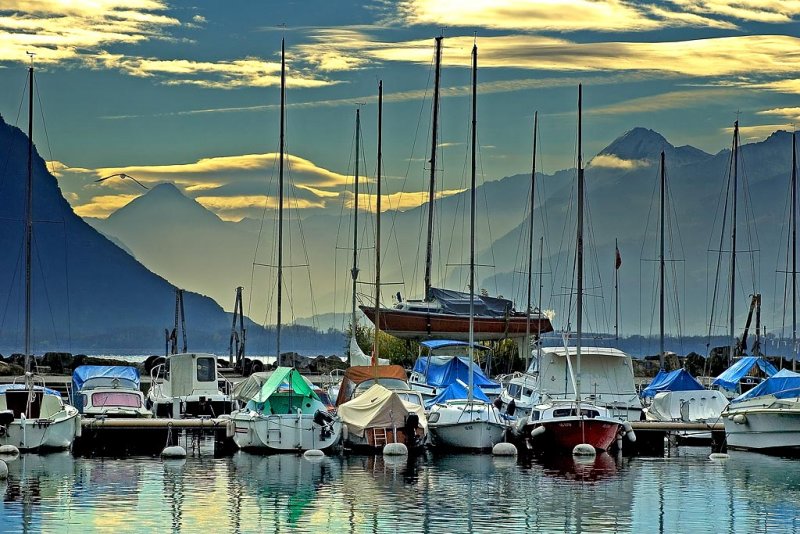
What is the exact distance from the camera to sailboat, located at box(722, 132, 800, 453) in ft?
169

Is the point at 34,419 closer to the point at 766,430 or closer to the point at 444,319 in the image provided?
the point at 766,430

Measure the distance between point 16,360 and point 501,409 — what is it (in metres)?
63.3

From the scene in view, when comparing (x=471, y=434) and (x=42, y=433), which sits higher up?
(x=471, y=434)

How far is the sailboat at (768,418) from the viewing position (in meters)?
51.7

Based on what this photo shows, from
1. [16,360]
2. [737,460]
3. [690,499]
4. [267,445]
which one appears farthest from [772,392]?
[16,360]

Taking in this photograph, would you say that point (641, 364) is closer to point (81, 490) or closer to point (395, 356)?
point (395, 356)

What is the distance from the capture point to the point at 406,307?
9725 centimetres

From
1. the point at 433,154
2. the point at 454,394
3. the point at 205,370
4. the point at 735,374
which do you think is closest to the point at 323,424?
the point at 454,394

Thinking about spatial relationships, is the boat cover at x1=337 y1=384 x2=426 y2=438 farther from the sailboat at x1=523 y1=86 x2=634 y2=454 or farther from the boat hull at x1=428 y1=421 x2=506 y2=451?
the sailboat at x1=523 y1=86 x2=634 y2=454

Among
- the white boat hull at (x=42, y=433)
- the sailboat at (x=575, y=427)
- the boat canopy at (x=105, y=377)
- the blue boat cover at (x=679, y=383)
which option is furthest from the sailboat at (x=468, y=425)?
the boat canopy at (x=105, y=377)

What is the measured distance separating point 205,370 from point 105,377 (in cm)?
426

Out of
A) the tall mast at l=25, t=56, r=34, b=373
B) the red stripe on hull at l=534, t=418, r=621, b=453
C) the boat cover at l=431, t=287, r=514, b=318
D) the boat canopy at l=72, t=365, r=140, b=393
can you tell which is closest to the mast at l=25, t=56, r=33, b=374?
the tall mast at l=25, t=56, r=34, b=373

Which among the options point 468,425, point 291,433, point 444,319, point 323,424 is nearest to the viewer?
point 291,433

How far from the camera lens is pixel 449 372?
6303 centimetres
